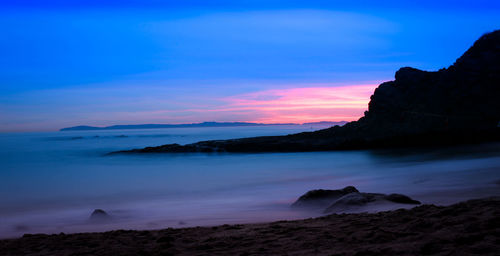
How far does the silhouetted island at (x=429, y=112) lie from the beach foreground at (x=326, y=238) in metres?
19.8

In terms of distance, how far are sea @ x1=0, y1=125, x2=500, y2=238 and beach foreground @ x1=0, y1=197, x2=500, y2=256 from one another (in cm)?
149

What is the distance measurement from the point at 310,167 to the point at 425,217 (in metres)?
14.5

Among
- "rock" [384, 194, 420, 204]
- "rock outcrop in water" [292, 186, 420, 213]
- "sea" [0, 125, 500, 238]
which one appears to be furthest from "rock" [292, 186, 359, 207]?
"rock" [384, 194, 420, 204]

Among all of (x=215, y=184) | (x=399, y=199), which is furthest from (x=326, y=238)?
(x=215, y=184)

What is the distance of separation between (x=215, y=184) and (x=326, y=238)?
36.6ft

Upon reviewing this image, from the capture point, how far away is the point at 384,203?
7086 millimetres

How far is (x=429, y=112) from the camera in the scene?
25.0 m

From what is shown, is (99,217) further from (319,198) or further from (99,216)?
(319,198)

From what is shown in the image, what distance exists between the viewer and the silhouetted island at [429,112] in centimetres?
2392

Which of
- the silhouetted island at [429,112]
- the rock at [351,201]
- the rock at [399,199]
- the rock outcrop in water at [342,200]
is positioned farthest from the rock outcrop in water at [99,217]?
the silhouetted island at [429,112]

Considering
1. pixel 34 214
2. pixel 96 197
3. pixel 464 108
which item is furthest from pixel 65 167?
pixel 464 108

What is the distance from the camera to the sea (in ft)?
27.3

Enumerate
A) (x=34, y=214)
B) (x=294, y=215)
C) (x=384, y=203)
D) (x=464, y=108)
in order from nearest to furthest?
(x=384, y=203)
(x=294, y=215)
(x=34, y=214)
(x=464, y=108)

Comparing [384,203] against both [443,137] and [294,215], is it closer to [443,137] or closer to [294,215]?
[294,215]
